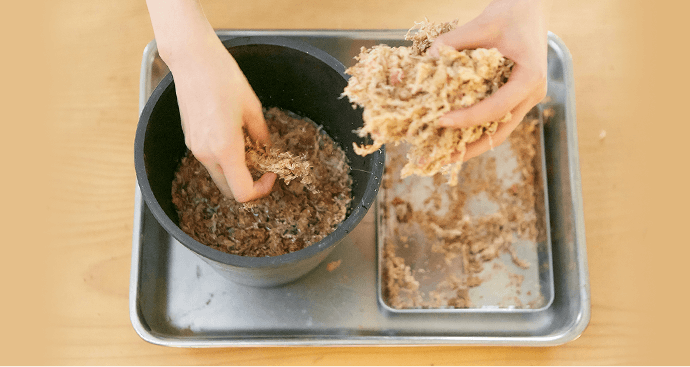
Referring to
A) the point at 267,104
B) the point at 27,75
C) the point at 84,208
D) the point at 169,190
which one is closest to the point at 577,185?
the point at 267,104

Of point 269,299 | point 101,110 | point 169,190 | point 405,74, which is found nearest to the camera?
point 405,74

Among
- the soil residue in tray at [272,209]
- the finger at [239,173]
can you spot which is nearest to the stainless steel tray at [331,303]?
the soil residue in tray at [272,209]

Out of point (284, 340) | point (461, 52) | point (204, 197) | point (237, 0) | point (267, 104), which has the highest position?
point (461, 52)

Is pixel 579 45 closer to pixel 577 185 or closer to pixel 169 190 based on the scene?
pixel 577 185

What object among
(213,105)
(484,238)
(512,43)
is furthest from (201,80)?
(484,238)

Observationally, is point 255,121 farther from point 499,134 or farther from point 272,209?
point 499,134

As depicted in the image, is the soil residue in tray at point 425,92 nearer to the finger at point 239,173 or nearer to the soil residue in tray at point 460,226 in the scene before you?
the finger at point 239,173
